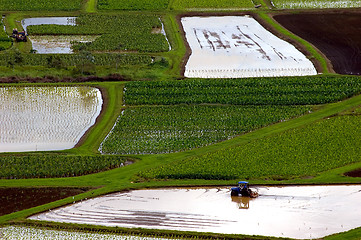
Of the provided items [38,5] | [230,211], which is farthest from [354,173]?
[38,5]

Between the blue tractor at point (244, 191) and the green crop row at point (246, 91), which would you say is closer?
the blue tractor at point (244, 191)

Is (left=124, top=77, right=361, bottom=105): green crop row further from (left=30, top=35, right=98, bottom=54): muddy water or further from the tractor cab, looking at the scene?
the tractor cab

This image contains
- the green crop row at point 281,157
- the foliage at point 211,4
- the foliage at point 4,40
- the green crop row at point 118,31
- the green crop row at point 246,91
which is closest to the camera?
the green crop row at point 281,157

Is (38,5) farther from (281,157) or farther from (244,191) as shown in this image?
(244,191)

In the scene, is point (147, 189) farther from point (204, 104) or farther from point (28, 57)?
point (28, 57)

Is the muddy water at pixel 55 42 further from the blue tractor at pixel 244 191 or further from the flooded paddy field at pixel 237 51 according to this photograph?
the blue tractor at pixel 244 191

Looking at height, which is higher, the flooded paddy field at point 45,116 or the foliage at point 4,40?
the foliage at point 4,40

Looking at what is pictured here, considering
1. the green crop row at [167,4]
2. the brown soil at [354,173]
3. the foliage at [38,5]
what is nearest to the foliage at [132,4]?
the green crop row at [167,4]
